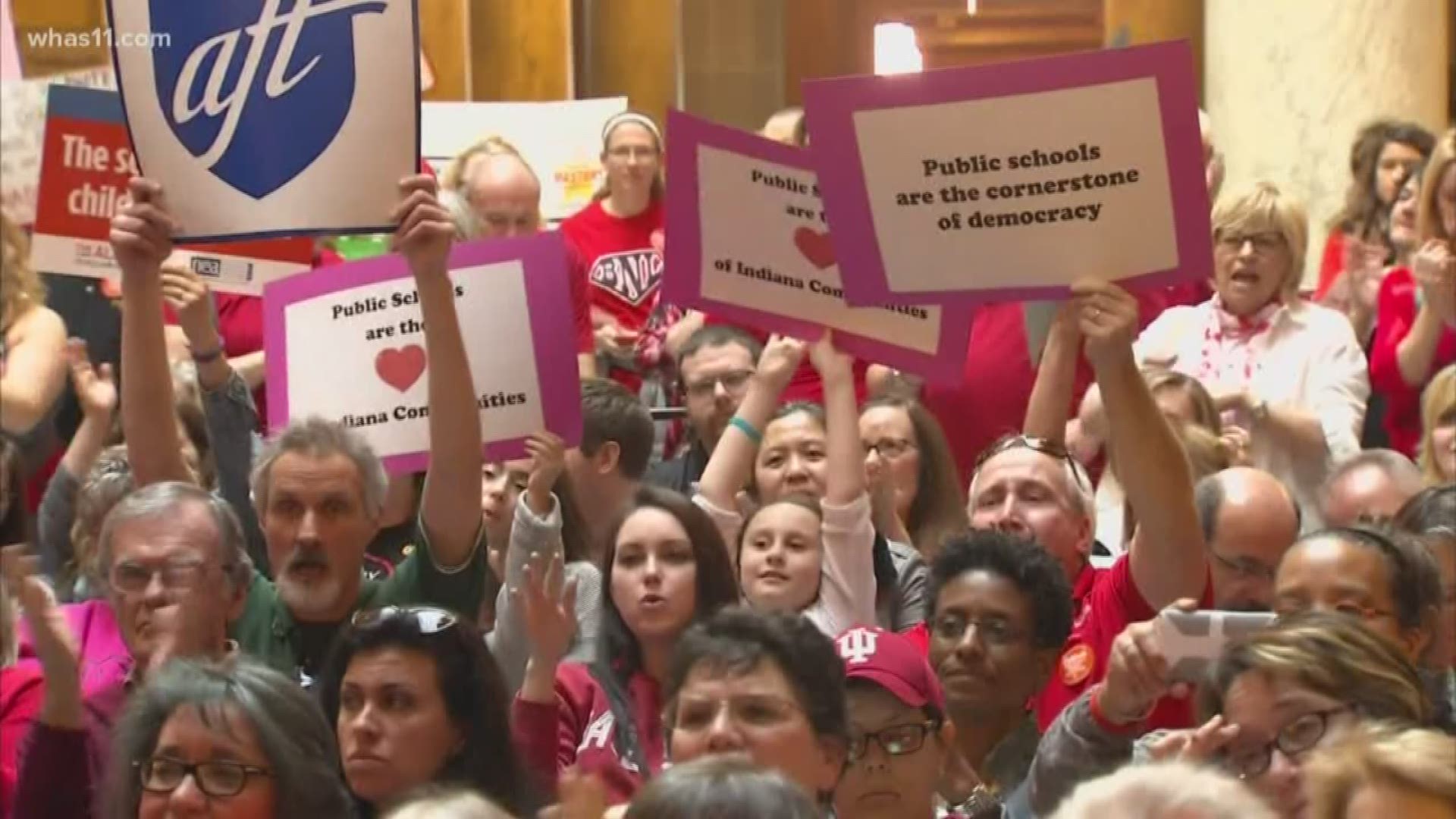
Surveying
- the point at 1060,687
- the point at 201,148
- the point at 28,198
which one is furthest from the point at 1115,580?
the point at 28,198

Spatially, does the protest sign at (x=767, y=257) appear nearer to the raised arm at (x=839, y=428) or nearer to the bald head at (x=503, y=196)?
the raised arm at (x=839, y=428)

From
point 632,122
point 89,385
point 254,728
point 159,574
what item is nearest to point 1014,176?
point 159,574

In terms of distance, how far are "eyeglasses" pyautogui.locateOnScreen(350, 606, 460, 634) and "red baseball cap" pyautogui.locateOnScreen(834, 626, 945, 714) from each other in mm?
658

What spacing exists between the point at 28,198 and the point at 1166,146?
5225 millimetres

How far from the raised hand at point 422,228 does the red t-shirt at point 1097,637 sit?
4.51ft

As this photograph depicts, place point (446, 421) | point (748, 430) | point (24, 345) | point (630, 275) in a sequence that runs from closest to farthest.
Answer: point (446, 421) < point (748, 430) < point (24, 345) < point (630, 275)

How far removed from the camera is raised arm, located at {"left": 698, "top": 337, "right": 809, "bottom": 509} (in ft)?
24.9

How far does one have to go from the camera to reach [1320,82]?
1198cm

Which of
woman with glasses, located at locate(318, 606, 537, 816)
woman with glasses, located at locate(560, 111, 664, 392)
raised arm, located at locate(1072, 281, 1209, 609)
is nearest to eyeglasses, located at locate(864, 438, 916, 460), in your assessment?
raised arm, located at locate(1072, 281, 1209, 609)

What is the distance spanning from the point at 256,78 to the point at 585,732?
1539 mm

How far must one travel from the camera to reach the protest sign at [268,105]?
671 cm

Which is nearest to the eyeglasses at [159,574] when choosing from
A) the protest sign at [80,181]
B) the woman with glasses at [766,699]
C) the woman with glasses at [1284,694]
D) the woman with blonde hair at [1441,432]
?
the woman with glasses at [766,699]

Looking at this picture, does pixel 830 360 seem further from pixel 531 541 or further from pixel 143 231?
pixel 143 231

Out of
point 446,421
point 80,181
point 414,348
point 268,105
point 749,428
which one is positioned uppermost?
point 268,105
